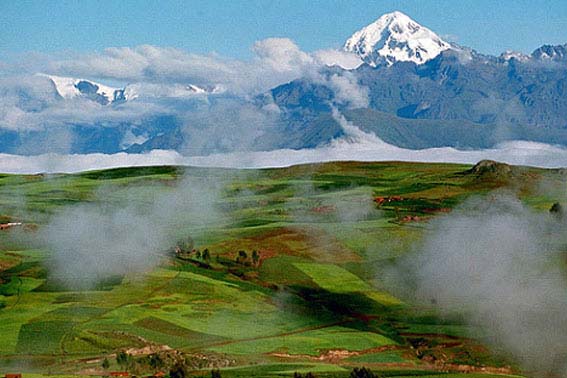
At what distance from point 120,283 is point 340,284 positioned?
4948cm

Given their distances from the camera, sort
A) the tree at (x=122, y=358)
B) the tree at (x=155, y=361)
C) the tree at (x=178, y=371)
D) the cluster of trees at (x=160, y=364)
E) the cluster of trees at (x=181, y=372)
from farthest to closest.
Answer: the tree at (x=122, y=358)
the tree at (x=155, y=361)
the cluster of trees at (x=160, y=364)
the tree at (x=178, y=371)
the cluster of trees at (x=181, y=372)

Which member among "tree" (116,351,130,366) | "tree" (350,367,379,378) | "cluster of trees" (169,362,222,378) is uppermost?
"tree" (116,351,130,366)

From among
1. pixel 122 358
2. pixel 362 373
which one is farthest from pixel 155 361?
pixel 362 373

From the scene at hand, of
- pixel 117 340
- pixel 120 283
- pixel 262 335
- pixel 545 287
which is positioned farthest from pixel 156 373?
pixel 545 287

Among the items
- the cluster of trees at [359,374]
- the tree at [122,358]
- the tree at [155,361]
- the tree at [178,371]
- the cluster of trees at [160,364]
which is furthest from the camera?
the tree at [122,358]

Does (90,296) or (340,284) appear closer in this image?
(90,296)

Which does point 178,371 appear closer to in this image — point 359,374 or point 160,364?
point 160,364

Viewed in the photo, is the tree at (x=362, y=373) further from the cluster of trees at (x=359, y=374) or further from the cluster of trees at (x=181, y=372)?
the cluster of trees at (x=181, y=372)

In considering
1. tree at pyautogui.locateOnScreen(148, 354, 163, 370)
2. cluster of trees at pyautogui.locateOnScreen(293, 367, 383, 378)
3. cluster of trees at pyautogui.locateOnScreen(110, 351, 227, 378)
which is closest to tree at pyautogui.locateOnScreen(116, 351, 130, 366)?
Result: cluster of trees at pyautogui.locateOnScreen(110, 351, 227, 378)

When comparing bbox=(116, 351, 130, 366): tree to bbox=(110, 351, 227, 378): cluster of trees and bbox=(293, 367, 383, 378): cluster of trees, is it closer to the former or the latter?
bbox=(110, 351, 227, 378): cluster of trees

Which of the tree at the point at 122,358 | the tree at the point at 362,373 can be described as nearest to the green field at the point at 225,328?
the tree at the point at 122,358

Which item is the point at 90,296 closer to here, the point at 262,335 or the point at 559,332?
the point at 262,335

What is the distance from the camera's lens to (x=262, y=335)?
158625 millimetres

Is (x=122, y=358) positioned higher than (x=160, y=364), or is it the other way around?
(x=122, y=358)
